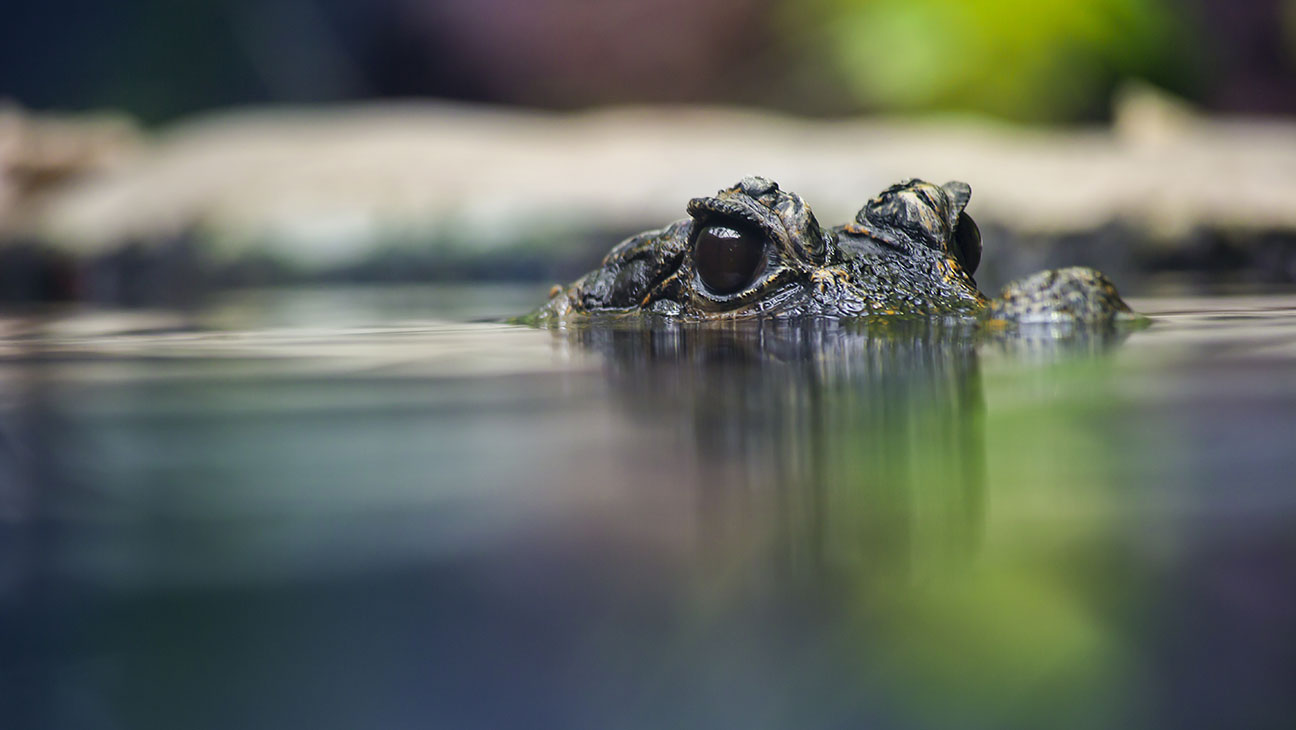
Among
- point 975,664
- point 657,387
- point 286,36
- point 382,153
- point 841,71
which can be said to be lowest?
point 975,664

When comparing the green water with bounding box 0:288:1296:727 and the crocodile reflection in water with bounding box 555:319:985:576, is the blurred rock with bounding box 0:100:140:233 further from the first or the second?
the green water with bounding box 0:288:1296:727

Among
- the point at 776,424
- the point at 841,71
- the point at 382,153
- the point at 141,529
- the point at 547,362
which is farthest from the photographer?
the point at 841,71

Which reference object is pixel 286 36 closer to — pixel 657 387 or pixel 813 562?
pixel 657 387

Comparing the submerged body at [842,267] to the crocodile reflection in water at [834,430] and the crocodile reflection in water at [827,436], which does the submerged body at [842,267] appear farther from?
the crocodile reflection in water at [827,436]

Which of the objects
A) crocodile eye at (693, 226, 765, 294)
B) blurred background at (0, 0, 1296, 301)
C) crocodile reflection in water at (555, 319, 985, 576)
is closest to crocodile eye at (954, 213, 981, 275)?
crocodile eye at (693, 226, 765, 294)

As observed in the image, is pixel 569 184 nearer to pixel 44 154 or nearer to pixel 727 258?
pixel 44 154

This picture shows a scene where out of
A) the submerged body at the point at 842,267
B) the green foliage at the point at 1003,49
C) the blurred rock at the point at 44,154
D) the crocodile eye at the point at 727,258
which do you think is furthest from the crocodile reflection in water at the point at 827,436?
the green foliage at the point at 1003,49

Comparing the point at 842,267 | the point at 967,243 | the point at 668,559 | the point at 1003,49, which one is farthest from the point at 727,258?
the point at 1003,49

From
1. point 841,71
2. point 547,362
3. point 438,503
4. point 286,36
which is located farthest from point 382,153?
point 438,503
